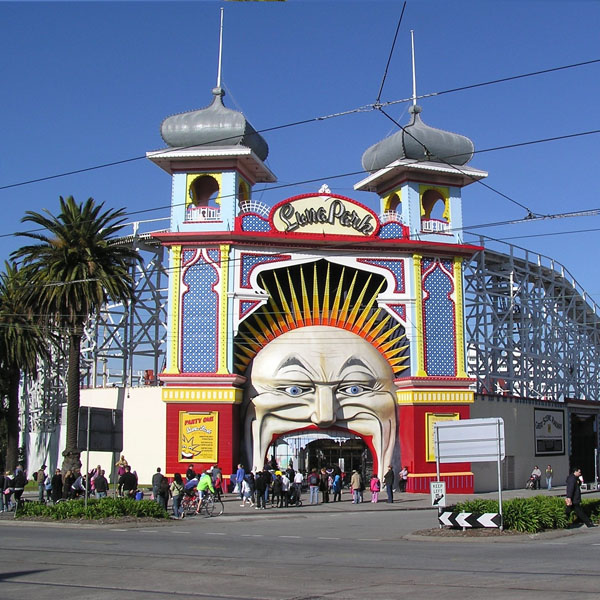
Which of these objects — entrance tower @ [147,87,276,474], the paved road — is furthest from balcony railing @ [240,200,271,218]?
the paved road

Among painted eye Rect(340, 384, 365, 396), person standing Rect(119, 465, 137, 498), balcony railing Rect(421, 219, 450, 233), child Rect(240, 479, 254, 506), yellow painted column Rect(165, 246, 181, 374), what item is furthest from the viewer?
balcony railing Rect(421, 219, 450, 233)

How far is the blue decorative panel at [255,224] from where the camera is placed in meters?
39.5

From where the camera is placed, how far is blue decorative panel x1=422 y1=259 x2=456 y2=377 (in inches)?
1590

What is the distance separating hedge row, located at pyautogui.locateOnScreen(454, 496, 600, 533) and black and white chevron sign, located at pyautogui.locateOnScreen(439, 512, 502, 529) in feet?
1.10

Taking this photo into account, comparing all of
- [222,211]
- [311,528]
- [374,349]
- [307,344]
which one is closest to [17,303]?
[222,211]

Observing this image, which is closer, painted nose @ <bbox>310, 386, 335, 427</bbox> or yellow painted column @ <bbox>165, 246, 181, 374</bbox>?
painted nose @ <bbox>310, 386, 335, 427</bbox>

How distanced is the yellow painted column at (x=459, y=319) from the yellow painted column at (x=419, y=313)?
1.91 metres

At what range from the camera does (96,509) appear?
25.1 m

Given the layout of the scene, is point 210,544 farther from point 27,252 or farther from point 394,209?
point 394,209

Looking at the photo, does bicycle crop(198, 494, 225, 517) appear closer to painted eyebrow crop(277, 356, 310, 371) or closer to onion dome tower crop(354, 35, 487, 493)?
painted eyebrow crop(277, 356, 310, 371)

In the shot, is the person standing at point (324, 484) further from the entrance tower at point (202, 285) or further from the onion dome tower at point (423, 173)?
the onion dome tower at point (423, 173)

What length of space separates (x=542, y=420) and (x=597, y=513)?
24.9 meters

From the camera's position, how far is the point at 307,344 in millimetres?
39125

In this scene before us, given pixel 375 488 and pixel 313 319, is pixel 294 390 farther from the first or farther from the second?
pixel 375 488
